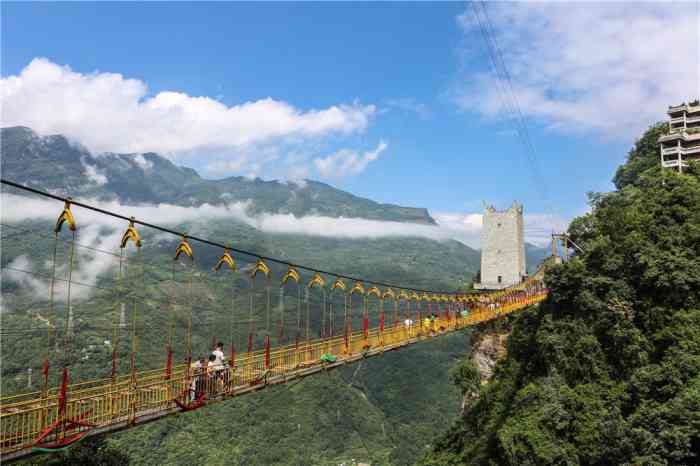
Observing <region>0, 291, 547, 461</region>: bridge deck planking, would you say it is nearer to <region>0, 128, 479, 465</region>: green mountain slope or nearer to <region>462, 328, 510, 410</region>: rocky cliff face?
<region>462, 328, 510, 410</region>: rocky cliff face

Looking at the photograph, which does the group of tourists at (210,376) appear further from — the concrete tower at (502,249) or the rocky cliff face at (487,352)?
the concrete tower at (502,249)

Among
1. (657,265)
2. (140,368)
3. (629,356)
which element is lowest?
(140,368)

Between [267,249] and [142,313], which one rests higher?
[267,249]

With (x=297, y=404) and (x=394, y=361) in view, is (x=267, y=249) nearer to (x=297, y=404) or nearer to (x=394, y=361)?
(x=394, y=361)

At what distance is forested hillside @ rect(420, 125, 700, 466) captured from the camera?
55.2ft

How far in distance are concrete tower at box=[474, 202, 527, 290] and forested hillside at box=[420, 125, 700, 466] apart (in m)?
17.6

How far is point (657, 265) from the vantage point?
20.0m

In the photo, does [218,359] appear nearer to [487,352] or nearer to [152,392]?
[152,392]

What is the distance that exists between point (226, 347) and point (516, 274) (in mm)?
31498

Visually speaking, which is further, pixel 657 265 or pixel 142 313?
pixel 142 313

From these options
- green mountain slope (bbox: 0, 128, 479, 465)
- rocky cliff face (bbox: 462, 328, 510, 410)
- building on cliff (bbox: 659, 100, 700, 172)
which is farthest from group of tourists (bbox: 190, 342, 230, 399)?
green mountain slope (bbox: 0, 128, 479, 465)

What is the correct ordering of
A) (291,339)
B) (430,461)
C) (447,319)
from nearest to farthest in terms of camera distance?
1. (447,319)
2. (430,461)
3. (291,339)

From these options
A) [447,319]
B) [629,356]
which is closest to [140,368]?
[447,319]

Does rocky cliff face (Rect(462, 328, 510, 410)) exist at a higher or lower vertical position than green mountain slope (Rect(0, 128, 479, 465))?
higher
